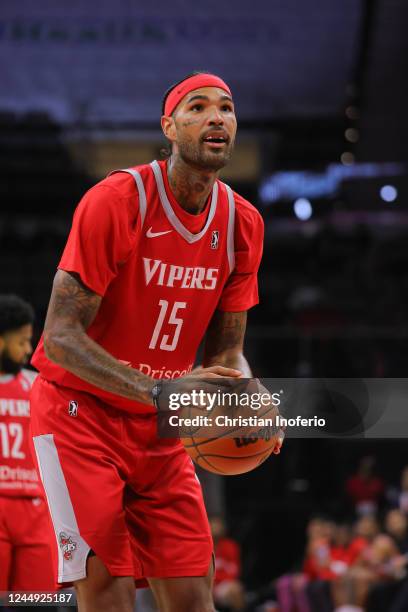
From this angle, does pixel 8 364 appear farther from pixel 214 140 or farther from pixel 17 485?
pixel 214 140

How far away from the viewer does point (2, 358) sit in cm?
508

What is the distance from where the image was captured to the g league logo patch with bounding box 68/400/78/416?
3.39m

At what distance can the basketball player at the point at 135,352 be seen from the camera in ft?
10.6

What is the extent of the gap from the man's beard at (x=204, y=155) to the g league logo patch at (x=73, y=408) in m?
0.95

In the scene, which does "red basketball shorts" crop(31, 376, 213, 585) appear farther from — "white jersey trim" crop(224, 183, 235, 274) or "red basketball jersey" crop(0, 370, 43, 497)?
"red basketball jersey" crop(0, 370, 43, 497)

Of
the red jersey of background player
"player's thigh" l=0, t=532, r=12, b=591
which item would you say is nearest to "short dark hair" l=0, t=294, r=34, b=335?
"player's thigh" l=0, t=532, r=12, b=591

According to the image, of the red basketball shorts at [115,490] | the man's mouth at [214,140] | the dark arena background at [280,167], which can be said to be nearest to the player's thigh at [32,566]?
the red basketball shorts at [115,490]

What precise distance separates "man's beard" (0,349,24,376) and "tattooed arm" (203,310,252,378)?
157cm

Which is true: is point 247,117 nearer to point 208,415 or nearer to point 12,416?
point 12,416

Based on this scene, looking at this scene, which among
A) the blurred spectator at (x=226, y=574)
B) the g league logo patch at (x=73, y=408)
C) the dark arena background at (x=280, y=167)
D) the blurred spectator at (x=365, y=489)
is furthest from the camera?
the dark arena background at (x=280, y=167)

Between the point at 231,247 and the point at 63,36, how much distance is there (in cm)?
1047

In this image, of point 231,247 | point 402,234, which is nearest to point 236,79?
point 402,234

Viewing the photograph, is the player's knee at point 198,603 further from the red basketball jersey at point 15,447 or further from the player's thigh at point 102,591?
the red basketball jersey at point 15,447

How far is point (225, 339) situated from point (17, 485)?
5.83 feet
